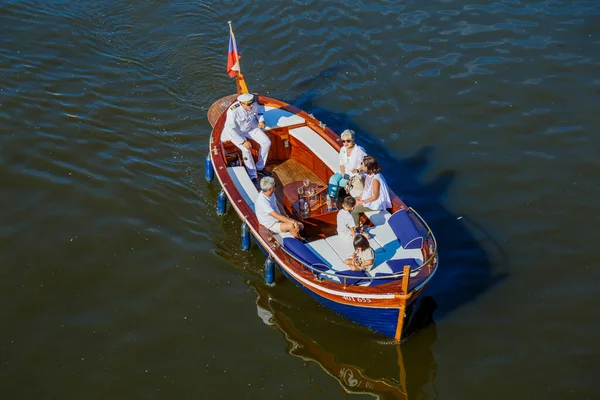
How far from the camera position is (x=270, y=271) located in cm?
1359

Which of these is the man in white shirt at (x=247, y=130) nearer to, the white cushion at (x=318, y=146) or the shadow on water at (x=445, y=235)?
the white cushion at (x=318, y=146)

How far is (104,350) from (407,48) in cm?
1391

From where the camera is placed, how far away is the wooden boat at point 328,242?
1170cm

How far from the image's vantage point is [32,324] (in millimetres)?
13039

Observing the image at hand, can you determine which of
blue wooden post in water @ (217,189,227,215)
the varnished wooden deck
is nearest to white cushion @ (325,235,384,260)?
the varnished wooden deck

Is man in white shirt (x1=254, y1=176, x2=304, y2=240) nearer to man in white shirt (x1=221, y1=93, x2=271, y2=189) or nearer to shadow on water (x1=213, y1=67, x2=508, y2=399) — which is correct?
shadow on water (x1=213, y1=67, x2=508, y2=399)

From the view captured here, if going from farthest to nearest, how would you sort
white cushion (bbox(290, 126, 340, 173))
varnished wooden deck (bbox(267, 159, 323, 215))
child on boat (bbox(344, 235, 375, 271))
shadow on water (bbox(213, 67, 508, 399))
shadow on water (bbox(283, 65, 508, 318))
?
varnished wooden deck (bbox(267, 159, 323, 215)), white cushion (bbox(290, 126, 340, 173)), shadow on water (bbox(283, 65, 508, 318)), shadow on water (bbox(213, 67, 508, 399)), child on boat (bbox(344, 235, 375, 271))

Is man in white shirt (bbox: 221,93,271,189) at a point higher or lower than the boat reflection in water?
higher

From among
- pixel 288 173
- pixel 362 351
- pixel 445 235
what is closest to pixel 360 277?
pixel 362 351

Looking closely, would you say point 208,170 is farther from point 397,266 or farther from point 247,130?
point 397,266

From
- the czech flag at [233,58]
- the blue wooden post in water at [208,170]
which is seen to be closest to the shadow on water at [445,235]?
the czech flag at [233,58]

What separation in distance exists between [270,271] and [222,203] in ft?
9.09

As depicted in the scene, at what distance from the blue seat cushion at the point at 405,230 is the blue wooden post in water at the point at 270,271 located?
2712 millimetres

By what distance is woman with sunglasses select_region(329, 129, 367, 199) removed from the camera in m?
13.9
